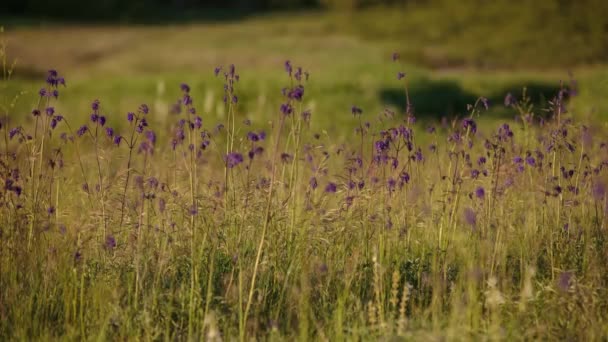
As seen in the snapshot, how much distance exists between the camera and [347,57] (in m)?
21.8

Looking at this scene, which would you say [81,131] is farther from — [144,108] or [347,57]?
[347,57]

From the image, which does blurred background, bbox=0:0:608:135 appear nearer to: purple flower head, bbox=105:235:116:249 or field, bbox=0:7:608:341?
field, bbox=0:7:608:341

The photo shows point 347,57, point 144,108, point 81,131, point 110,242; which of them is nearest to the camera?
point 110,242

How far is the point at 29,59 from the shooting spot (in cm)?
2295

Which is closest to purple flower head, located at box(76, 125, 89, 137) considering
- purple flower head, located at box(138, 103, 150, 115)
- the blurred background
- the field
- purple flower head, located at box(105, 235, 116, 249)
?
the field

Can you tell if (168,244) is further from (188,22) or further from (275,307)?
(188,22)

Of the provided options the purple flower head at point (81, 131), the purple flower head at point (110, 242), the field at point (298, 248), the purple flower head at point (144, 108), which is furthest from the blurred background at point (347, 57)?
the purple flower head at point (110, 242)

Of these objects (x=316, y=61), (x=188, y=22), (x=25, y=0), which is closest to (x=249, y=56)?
(x=316, y=61)

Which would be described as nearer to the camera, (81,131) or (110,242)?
(110,242)

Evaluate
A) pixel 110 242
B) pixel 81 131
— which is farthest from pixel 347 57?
pixel 110 242

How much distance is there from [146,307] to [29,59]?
22.4 metres

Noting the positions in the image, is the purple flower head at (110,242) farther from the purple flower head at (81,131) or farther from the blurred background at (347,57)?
the blurred background at (347,57)

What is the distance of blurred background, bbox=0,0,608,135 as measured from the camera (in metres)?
13.7

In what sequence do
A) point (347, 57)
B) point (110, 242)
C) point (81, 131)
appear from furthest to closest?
point (347, 57), point (81, 131), point (110, 242)
